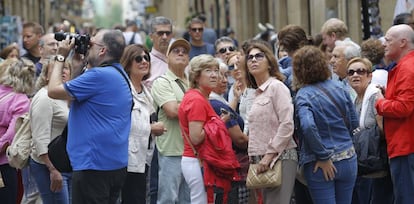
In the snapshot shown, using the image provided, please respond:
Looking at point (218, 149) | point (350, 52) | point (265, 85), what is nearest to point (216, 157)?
point (218, 149)

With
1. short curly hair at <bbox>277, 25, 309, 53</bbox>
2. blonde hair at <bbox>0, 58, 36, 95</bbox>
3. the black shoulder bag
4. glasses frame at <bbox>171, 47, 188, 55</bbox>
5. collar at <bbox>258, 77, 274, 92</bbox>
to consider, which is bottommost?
the black shoulder bag

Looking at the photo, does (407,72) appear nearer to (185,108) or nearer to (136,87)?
(185,108)

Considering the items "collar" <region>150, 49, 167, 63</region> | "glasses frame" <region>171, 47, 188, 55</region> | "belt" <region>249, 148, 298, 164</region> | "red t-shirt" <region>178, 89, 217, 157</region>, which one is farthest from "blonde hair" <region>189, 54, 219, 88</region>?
"collar" <region>150, 49, 167, 63</region>

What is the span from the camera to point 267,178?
8789 millimetres

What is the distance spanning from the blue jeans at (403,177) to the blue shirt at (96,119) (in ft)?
8.85

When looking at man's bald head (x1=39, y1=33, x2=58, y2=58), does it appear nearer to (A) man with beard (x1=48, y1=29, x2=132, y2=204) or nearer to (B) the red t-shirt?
(B) the red t-shirt

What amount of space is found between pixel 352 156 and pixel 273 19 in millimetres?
23059

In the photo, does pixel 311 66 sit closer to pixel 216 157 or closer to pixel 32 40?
pixel 216 157

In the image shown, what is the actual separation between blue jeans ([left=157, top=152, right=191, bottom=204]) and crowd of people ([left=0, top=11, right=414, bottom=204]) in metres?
0.01

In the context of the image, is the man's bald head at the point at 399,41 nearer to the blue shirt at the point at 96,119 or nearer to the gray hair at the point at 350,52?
the gray hair at the point at 350,52

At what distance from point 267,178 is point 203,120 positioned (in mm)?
977

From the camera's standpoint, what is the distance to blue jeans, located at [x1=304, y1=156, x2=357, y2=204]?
8.73 meters

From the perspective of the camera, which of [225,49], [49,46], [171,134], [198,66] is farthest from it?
[225,49]

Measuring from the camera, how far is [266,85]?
355 inches
